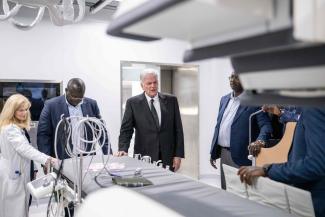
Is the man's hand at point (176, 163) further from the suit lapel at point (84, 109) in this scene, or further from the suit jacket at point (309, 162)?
the suit jacket at point (309, 162)

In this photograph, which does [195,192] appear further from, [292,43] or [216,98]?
[216,98]

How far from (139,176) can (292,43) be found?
1.49 m

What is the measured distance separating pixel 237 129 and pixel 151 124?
77 cm

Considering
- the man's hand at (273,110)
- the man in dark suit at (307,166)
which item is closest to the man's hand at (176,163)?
the man's hand at (273,110)

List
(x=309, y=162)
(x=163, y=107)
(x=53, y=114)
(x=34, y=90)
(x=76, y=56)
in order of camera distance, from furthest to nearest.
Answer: (x=76, y=56)
(x=34, y=90)
(x=53, y=114)
(x=163, y=107)
(x=309, y=162)

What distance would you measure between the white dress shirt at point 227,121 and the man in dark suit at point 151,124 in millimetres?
397

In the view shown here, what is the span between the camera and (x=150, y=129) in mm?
2982

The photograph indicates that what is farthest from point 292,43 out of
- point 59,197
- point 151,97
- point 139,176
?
point 151,97

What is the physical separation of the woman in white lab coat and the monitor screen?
100 cm

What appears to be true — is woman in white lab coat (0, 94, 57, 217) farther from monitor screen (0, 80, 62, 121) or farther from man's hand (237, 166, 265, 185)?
man's hand (237, 166, 265, 185)

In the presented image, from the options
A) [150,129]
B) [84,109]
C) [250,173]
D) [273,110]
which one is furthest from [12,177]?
[273,110]

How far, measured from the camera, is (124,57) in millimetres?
4590

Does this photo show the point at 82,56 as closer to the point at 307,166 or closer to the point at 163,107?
the point at 163,107

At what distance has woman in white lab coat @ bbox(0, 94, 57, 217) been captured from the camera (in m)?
2.83
